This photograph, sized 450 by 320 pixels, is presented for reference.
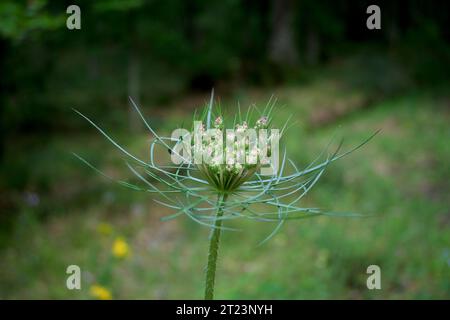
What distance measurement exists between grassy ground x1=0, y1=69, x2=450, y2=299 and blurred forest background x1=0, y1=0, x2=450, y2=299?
2 centimetres

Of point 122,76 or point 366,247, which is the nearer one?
point 366,247

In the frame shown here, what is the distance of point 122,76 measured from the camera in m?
11.2

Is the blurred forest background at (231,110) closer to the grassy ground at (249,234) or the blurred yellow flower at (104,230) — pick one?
the grassy ground at (249,234)

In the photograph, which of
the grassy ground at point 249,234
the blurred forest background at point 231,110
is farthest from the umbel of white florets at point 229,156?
the grassy ground at point 249,234

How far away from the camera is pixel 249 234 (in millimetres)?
5551

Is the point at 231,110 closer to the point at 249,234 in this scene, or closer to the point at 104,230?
the point at 249,234

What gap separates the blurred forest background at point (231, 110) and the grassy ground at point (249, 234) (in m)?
0.02

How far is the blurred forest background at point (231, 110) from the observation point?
15.0 ft

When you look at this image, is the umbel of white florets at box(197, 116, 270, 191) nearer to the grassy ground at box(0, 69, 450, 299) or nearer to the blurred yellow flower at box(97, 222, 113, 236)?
the grassy ground at box(0, 69, 450, 299)

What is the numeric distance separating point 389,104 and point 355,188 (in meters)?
4.98

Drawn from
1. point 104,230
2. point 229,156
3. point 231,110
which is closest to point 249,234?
point 104,230

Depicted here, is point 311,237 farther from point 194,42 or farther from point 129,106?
point 194,42

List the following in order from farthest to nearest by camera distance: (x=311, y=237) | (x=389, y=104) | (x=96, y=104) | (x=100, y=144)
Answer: (x=389, y=104)
(x=96, y=104)
(x=100, y=144)
(x=311, y=237)

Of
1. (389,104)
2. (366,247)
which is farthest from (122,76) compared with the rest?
(366,247)
